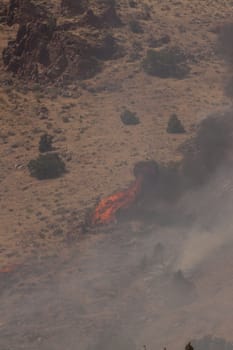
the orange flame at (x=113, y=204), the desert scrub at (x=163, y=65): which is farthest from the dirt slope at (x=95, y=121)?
the orange flame at (x=113, y=204)

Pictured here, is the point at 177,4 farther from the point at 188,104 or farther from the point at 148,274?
the point at 148,274

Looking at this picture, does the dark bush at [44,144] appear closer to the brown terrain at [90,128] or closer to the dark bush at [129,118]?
the brown terrain at [90,128]

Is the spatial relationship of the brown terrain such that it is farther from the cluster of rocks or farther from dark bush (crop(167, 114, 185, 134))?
dark bush (crop(167, 114, 185, 134))

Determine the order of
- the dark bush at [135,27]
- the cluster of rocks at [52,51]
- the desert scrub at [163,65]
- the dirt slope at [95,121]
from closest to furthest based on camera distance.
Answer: the dirt slope at [95,121] → the cluster of rocks at [52,51] → the desert scrub at [163,65] → the dark bush at [135,27]

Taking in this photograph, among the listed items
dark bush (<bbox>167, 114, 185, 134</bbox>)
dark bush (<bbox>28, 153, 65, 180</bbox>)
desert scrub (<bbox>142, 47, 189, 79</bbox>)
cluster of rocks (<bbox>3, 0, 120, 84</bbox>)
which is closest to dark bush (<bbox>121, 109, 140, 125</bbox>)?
dark bush (<bbox>167, 114, 185, 134</bbox>)

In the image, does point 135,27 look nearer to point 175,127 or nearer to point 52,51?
point 52,51
